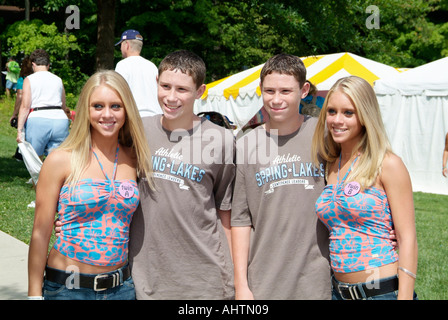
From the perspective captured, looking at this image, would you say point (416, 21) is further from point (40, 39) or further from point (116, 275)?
point (116, 275)

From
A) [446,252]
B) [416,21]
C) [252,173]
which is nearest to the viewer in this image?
[252,173]

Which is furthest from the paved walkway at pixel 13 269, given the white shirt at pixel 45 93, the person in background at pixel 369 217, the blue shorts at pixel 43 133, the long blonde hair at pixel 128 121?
the person in background at pixel 369 217

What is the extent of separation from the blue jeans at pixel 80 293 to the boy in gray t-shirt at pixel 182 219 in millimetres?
98

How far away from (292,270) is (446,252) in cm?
492

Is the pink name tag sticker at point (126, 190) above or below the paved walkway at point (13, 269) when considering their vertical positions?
above

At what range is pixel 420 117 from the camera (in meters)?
13.9

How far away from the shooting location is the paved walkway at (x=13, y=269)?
498cm

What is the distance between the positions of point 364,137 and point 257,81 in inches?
627

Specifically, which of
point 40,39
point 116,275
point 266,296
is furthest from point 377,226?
point 40,39

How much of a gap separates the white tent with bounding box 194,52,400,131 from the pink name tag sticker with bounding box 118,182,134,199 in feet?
33.3

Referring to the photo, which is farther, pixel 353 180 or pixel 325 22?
pixel 325 22

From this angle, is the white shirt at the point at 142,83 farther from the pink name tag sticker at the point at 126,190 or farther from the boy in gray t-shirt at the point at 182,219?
the pink name tag sticker at the point at 126,190

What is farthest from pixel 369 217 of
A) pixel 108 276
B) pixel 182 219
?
pixel 108 276

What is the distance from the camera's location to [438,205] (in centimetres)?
1147
